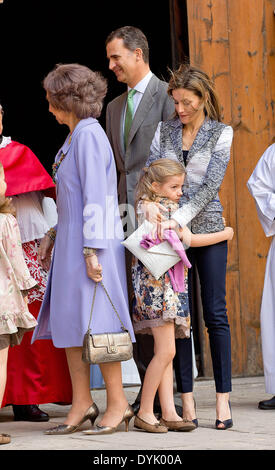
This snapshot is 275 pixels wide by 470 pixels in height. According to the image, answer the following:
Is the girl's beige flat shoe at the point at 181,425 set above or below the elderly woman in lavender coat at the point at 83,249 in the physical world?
below

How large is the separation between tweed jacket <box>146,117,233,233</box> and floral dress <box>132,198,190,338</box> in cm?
13

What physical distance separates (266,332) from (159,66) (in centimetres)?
289

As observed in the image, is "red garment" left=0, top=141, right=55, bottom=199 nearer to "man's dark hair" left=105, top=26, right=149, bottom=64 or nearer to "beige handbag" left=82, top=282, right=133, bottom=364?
"man's dark hair" left=105, top=26, right=149, bottom=64

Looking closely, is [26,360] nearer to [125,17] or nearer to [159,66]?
[159,66]

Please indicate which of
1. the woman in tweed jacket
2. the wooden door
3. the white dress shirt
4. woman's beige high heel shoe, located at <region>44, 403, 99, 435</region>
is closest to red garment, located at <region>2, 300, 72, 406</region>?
woman's beige high heel shoe, located at <region>44, 403, 99, 435</region>

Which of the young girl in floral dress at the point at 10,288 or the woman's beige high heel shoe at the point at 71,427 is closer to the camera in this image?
the young girl in floral dress at the point at 10,288

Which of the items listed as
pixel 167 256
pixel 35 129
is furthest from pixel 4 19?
pixel 167 256

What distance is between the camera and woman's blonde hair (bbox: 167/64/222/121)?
4.03m

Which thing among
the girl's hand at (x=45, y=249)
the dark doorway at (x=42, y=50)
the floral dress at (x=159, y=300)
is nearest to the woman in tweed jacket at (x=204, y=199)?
the floral dress at (x=159, y=300)

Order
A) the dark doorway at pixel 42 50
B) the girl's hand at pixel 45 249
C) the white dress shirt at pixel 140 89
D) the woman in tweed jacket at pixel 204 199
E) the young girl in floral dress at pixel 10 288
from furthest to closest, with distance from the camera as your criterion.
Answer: the dark doorway at pixel 42 50 → the white dress shirt at pixel 140 89 → the girl's hand at pixel 45 249 → the woman in tweed jacket at pixel 204 199 → the young girl in floral dress at pixel 10 288

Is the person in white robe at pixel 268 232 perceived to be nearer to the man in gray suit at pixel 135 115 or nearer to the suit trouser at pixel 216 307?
the man in gray suit at pixel 135 115

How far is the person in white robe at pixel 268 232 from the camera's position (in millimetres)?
4734

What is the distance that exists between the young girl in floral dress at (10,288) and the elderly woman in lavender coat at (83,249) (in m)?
0.20

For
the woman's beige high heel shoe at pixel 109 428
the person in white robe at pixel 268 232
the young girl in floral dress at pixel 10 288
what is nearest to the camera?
the young girl in floral dress at pixel 10 288
